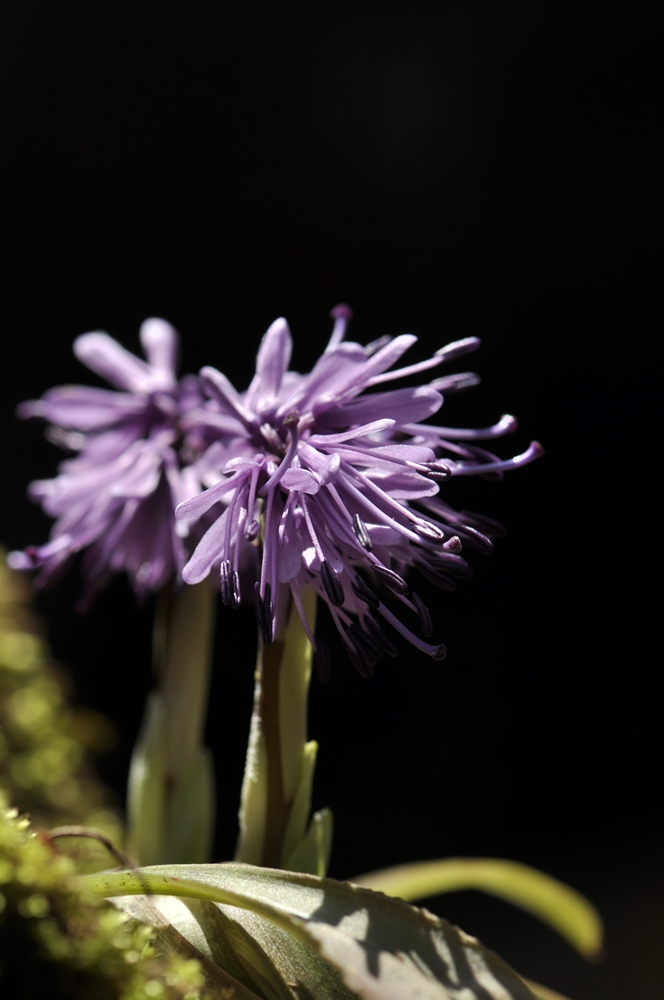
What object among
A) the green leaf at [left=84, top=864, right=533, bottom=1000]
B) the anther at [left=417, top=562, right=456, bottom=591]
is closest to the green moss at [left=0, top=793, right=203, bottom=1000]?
the green leaf at [left=84, top=864, right=533, bottom=1000]

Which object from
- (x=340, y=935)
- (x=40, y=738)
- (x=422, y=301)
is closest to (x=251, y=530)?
(x=340, y=935)

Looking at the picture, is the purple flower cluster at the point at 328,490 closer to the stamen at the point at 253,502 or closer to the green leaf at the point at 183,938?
the stamen at the point at 253,502

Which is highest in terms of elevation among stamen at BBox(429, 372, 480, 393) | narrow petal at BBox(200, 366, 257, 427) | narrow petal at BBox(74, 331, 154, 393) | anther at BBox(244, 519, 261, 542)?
narrow petal at BBox(74, 331, 154, 393)

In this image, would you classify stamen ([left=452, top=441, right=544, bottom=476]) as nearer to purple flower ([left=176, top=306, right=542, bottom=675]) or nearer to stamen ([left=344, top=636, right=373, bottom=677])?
purple flower ([left=176, top=306, right=542, bottom=675])

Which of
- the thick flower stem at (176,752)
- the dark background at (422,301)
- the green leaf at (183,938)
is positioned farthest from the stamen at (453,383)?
the dark background at (422,301)

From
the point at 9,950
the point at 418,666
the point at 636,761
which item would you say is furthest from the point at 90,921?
the point at 636,761

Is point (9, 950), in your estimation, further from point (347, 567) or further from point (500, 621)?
point (500, 621)
